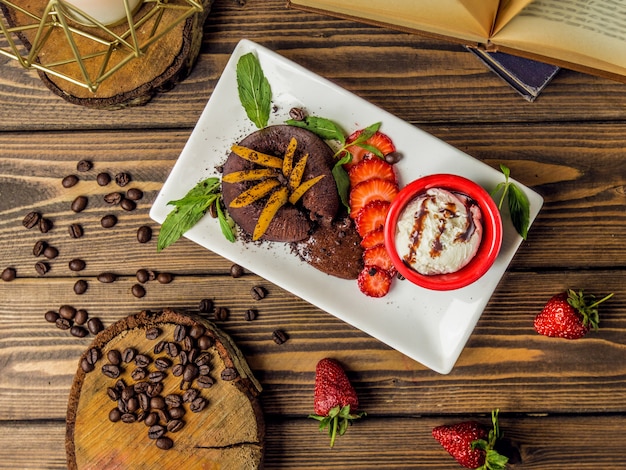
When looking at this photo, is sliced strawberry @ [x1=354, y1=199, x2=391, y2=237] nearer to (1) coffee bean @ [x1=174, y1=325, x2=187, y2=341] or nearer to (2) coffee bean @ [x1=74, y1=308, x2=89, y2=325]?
(1) coffee bean @ [x1=174, y1=325, x2=187, y2=341]

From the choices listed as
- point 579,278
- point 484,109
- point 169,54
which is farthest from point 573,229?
point 169,54

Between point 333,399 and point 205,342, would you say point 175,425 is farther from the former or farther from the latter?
point 333,399

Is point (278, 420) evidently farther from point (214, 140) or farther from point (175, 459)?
point (214, 140)

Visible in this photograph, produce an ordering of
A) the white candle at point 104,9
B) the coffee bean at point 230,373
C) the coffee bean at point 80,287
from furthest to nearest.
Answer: the coffee bean at point 80,287
the coffee bean at point 230,373
the white candle at point 104,9

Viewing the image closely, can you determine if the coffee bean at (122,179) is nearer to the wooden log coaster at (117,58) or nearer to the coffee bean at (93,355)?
the wooden log coaster at (117,58)

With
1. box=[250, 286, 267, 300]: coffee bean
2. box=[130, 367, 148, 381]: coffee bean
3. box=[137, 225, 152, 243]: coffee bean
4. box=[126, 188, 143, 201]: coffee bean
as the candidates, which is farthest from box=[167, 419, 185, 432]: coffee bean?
box=[126, 188, 143, 201]: coffee bean

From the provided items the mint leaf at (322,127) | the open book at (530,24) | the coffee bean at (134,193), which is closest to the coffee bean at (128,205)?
the coffee bean at (134,193)

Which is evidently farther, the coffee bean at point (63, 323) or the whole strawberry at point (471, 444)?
the coffee bean at point (63, 323)
